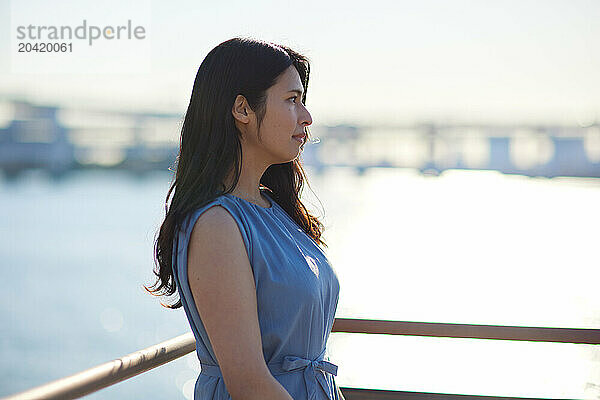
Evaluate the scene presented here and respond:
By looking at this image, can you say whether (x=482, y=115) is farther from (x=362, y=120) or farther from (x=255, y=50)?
(x=255, y=50)

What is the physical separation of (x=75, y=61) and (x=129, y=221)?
351 inches

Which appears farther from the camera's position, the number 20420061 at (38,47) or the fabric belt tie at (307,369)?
the number 20420061 at (38,47)

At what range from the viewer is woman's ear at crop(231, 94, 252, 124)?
1.23m

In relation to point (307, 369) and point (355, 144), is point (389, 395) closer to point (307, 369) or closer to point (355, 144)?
point (307, 369)

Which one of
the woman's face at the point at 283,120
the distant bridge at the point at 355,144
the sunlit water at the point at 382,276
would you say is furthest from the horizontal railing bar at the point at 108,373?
the distant bridge at the point at 355,144

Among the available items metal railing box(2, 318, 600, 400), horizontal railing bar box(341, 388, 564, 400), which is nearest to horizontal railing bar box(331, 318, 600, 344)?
metal railing box(2, 318, 600, 400)

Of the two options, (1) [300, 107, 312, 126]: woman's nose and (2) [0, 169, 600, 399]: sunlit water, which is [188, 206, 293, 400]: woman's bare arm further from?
(2) [0, 169, 600, 399]: sunlit water

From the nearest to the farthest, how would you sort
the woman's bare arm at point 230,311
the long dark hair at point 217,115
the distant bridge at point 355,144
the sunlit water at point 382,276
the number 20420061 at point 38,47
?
1. the woman's bare arm at point 230,311
2. the long dark hair at point 217,115
3. the number 20420061 at point 38,47
4. the sunlit water at point 382,276
5. the distant bridge at point 355,144

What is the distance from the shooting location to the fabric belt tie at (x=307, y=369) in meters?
1.23

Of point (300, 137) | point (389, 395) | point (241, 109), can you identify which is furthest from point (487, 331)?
point (241, 109)

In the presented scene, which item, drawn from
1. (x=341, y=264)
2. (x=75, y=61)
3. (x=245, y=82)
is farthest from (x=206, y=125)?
(x=75, y=61)

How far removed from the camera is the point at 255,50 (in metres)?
1.25

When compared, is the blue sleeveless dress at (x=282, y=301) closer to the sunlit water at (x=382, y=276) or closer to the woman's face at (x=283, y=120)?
the woman's face at (x=283, y=120)

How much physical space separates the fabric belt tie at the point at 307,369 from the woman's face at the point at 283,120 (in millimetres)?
346
